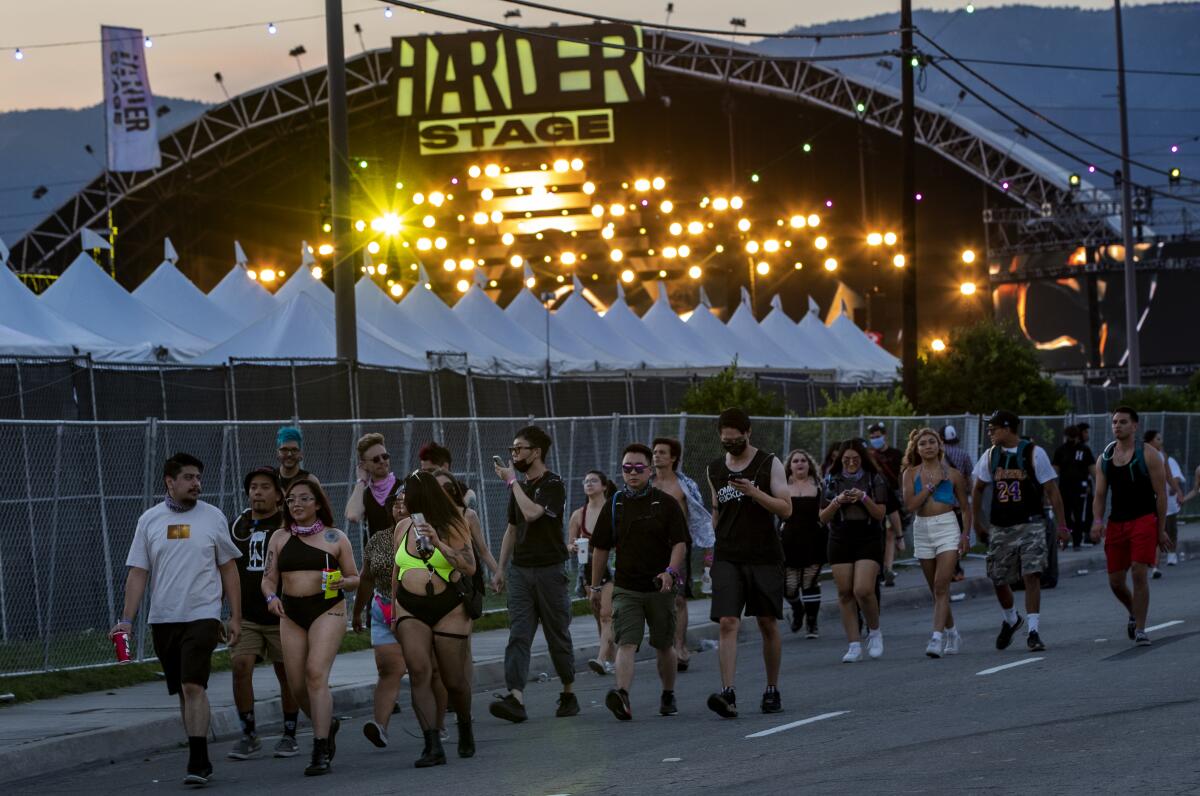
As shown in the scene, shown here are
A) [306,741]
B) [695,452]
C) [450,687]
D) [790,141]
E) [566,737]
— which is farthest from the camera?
[790,141]

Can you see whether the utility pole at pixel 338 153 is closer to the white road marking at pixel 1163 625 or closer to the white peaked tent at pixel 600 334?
the white road marking at pixel 1163 625

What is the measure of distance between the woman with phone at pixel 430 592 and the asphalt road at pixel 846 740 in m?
0.47

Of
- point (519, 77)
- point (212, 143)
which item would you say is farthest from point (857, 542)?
point (212, 143)

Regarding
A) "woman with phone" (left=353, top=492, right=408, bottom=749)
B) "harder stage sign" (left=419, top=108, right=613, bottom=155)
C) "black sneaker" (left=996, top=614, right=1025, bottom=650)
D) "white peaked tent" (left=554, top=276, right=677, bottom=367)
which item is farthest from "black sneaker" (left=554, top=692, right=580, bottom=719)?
"harder stage sign" (left=419, top=108, right=613, bottom=155)

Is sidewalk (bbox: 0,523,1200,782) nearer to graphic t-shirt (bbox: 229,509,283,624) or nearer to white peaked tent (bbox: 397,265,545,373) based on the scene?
graphic t-shirt (bbox: 229,509,283,624)

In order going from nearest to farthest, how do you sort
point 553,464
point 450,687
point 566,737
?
1. point 450,687
2. point 566,737
3. point 553,464

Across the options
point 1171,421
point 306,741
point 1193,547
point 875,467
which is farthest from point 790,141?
point 306,741

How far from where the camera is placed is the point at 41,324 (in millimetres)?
30453

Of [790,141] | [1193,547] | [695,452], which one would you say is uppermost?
[790,141]

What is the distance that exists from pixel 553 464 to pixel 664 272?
51852 mm

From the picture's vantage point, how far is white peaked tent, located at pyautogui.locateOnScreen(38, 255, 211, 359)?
110 ft

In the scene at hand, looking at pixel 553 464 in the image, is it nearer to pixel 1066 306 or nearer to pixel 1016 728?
pixel 1016 728

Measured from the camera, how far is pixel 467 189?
73000 millimetres

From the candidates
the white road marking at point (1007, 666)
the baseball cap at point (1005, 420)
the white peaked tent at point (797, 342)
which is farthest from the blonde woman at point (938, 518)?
the white peaked tent at point (797, 342)
